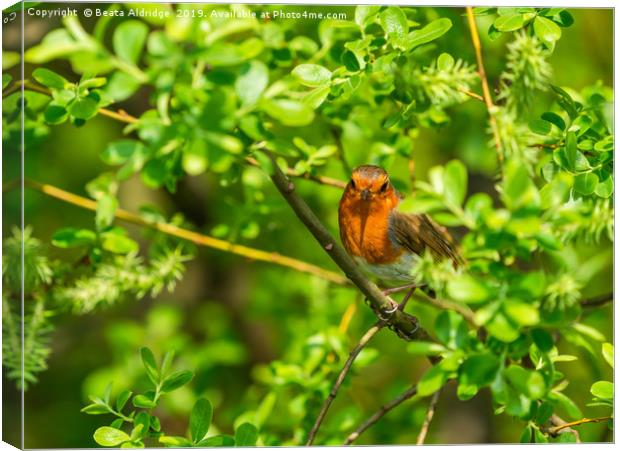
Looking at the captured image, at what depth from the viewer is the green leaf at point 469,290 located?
1512 mm

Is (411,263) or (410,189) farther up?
(410,189)

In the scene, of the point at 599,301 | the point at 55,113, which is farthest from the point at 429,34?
the point at 599,301

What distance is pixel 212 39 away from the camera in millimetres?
1519

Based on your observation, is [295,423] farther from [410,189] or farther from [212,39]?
[212,39]

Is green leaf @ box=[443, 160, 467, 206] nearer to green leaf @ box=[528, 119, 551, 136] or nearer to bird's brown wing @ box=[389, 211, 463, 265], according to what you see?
green leaf @ box=[528, 119, 551, 136]

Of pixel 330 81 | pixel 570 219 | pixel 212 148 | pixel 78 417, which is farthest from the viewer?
pixel 78 417

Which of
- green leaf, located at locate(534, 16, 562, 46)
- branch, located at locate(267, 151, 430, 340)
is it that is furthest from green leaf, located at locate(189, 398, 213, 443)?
green leaf, located at locate(534, 16, 562, 46)

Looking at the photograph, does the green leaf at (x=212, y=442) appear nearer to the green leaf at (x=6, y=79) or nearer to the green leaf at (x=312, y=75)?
the green leaf at (x=312, y=75)

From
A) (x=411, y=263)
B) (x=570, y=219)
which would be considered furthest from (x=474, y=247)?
(x=411, y=263)

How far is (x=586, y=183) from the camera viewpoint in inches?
81.2

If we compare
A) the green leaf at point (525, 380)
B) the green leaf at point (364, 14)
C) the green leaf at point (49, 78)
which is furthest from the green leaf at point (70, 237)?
the green leaf at point (525, 380)

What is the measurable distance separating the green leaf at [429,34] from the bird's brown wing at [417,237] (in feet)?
2.63

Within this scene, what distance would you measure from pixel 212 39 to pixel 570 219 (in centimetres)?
66

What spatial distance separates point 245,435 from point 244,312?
1823mm
